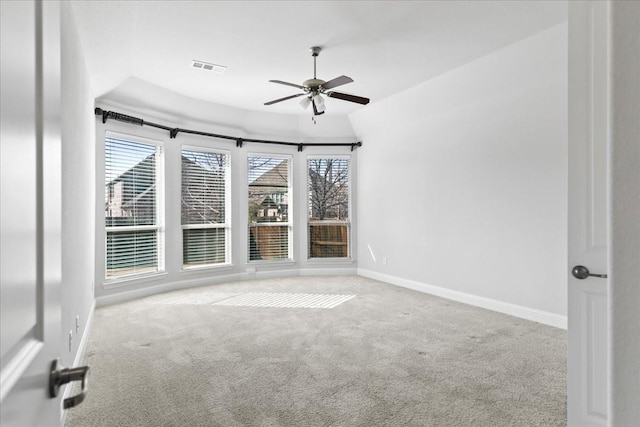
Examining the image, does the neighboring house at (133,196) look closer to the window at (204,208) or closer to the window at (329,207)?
the window at (204,208)

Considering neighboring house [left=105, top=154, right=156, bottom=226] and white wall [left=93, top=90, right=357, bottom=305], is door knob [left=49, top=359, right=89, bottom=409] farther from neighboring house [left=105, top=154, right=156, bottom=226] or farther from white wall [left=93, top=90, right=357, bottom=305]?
neighboring house [left=105, top=154, right=156, bottom=226]

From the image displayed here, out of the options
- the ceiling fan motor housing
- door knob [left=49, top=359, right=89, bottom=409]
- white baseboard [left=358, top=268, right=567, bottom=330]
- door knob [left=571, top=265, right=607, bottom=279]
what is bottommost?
Answer: white baseboard [left=358, top=268, right=567, bottom=330]

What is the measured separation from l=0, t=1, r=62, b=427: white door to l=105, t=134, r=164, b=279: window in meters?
4.63

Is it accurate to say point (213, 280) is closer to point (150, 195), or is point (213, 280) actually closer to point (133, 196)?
point (150, 195)

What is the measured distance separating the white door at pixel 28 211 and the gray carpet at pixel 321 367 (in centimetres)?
173

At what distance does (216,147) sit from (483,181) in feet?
13.8

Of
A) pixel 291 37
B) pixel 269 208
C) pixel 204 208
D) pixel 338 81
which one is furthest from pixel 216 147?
pixel 338 81

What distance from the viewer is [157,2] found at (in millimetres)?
3182

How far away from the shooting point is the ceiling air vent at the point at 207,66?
14.8 feet

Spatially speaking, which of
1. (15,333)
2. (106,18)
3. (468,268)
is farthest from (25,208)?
(468,268)

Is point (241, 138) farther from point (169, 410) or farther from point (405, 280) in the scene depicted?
point (169, 410)

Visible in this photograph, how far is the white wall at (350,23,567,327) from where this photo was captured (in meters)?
3.99

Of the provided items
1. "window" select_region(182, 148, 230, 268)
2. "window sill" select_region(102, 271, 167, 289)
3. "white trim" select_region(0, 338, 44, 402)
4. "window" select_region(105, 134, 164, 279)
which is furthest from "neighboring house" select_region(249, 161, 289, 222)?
"white trim" select_region(0, 338, 44, 402)

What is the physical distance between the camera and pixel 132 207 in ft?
17.3
